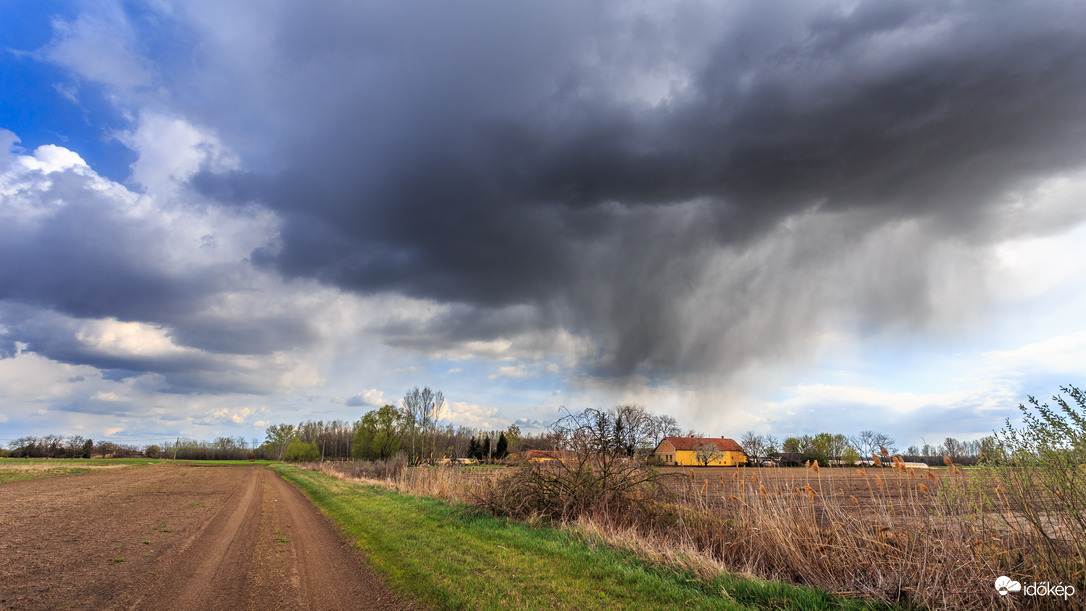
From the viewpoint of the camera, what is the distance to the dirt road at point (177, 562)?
6777 millimetres

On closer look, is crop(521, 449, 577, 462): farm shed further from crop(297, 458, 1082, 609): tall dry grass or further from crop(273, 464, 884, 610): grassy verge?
crop(273, 464, 884, 610): grassy verge

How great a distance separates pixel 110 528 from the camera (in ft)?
40.6

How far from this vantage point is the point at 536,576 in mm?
7434

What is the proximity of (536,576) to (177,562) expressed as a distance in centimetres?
723

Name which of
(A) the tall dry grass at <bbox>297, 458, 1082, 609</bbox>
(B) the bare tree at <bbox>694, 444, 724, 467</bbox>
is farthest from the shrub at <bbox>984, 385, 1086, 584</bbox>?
(B) the bare tree at <bbox>694, 444, 724, 467</bbox>

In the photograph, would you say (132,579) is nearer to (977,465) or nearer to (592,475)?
(592,475)

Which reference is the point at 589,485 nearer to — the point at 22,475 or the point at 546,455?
the point at 546,455

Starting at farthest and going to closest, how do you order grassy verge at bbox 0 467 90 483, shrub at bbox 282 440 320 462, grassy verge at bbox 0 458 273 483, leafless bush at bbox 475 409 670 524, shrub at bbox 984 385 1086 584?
shrub at bbox 282 440 320 462, grassy verge at bbox 0 458 273 483, grassy verge at bbox 0 467 90 483, leafless bush at bbox 475 409 670 524, shrub at bbox 984 385 1086 584

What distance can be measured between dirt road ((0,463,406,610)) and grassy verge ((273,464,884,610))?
690mm

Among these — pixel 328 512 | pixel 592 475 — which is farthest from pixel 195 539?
pixel 592 475

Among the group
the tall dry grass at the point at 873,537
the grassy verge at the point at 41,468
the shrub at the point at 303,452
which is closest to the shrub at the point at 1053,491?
the tall dry grass at the point at 873,537

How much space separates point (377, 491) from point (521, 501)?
41.2 feet

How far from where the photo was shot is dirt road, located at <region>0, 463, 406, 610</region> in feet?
22.2

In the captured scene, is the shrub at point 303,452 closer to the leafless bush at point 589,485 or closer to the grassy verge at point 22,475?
the grassy verge at point 22,475
